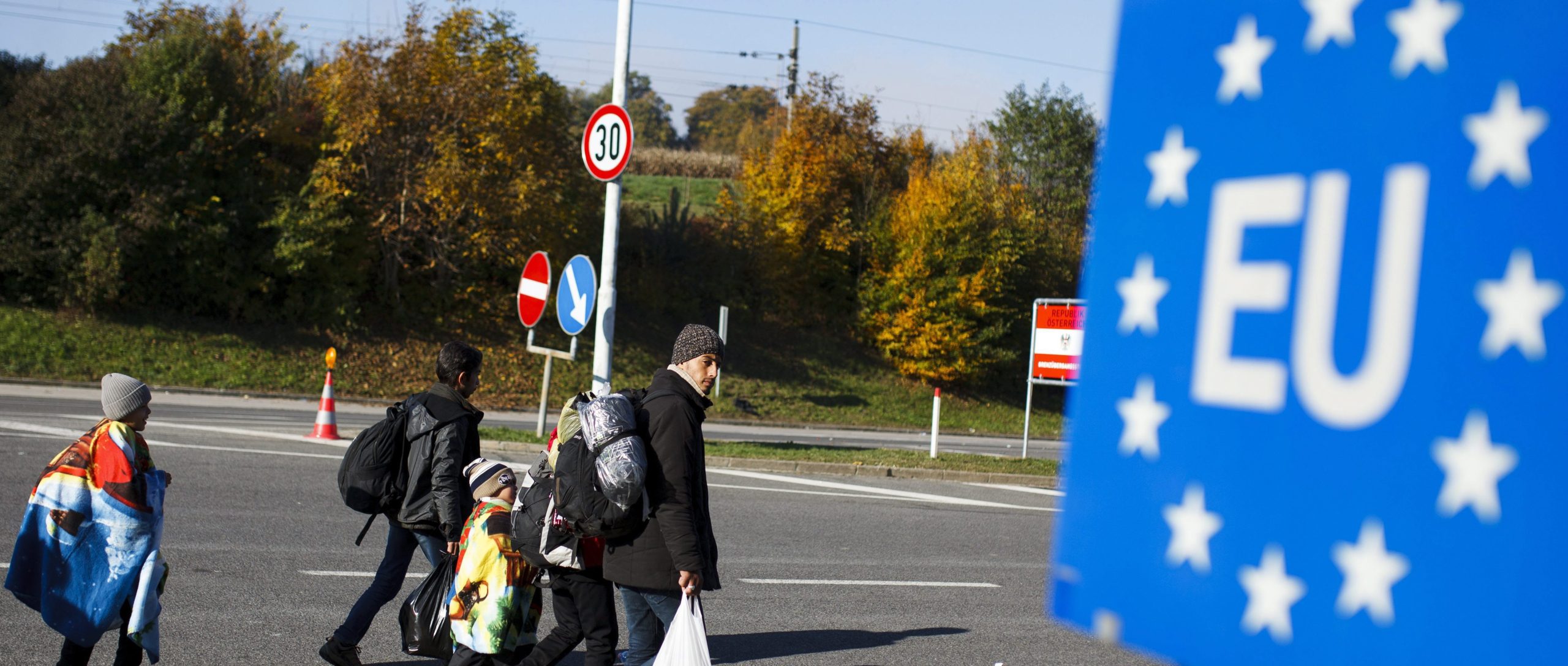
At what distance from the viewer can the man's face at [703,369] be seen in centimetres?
464

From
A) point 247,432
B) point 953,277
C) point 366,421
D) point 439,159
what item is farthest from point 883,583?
point 953,277

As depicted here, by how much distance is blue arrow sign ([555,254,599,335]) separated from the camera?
12.5 meters

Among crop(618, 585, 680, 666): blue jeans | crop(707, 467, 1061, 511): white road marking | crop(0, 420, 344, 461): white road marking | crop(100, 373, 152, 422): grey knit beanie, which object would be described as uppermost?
crop(100, 373, 152, 422): grey knit beanie

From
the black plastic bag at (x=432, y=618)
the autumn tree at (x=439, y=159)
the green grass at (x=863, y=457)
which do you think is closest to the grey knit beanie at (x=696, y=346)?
the black plastic bag at (x=432, y=618)

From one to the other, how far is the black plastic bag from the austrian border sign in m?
4.62

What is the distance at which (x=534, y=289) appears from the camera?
1461 cm

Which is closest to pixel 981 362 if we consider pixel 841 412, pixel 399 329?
pixel 841 412

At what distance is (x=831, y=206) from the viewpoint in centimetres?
4109

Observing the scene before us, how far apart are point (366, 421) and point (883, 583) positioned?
14077 millimetres

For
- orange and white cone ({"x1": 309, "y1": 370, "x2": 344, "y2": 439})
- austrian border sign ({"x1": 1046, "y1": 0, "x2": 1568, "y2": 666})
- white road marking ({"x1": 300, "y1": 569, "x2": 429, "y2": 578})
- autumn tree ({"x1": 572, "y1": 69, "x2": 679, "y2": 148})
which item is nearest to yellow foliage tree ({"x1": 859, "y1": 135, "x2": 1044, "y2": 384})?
orange and white cone ({"x1": 309, "y1": 370, "x2": 344, "y2": 439})

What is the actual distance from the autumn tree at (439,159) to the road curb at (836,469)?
16.0 m

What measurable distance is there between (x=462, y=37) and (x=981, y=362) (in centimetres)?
1786

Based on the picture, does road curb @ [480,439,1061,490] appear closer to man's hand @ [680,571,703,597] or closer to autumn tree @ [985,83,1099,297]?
man's hand @ [680,571,703,597]

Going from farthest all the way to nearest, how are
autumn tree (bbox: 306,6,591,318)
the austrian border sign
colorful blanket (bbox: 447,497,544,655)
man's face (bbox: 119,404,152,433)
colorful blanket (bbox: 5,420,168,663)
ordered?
autumn tree (bbox: 306,6,591,318), colorful blanket (bbox: 447,497,544,655), man's face (bbox: 119,404,152,433), colorful blanket (bbox: 5,420,168,663), the austrian border sign
